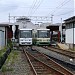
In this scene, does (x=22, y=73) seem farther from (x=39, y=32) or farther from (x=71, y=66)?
(x=39, y=32)

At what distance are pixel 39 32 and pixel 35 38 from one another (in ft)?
5.78

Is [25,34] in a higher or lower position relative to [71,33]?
lower

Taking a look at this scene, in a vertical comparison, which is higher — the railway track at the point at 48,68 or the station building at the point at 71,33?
the station building at the point at 71,33

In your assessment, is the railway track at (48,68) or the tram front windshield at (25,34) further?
the tram front windshield at (25,34)

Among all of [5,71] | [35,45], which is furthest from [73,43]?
[5,71]

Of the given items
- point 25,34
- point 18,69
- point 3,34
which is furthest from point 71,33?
point 18,69

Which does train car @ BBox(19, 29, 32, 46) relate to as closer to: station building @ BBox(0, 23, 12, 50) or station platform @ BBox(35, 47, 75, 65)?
station building @ BBox(0, 23, 12, 50)

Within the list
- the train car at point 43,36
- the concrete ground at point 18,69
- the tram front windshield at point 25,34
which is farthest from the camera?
the train car at point 43,36

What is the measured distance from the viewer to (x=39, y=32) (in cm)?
5088

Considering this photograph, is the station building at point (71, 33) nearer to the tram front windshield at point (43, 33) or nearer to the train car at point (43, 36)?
the train car at point (43, 36)

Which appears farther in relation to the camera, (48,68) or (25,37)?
(25,37)

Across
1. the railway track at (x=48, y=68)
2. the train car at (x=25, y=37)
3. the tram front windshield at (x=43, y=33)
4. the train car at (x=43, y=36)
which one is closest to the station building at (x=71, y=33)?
the train car at (x=43, y=36)

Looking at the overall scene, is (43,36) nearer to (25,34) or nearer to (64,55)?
(25,34)

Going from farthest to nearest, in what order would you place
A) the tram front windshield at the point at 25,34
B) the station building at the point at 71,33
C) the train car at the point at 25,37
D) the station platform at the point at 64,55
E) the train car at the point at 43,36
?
1. the train car at the point at 43,36
2. the tram front windshield at the point at 25,34
3. the train car at the point at 25,37
4. the station building at the point at 71,33
5. the station platform at the point at 64,55
